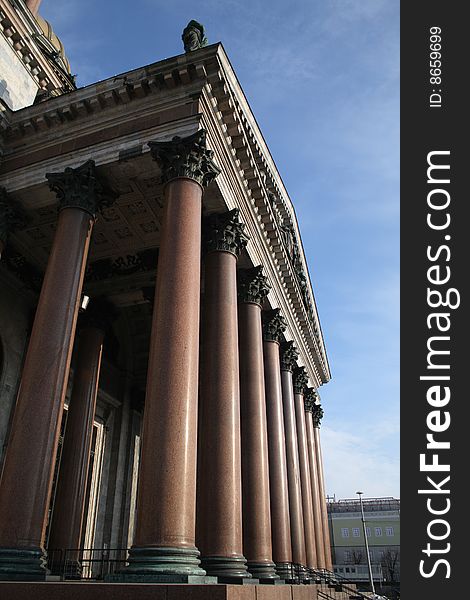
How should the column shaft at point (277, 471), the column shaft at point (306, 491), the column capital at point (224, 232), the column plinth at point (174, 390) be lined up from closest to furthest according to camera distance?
the column plinth at point (174, 390)
the column capital at point (224, 232)
the column shaft at point (277, 471)
the column shaft at point (306, 491)

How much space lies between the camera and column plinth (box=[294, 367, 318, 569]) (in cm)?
2180

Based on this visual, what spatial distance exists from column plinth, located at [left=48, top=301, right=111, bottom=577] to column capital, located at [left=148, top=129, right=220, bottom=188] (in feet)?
26.6

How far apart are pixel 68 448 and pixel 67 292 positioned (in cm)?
691

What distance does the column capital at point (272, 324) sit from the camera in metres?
19.0

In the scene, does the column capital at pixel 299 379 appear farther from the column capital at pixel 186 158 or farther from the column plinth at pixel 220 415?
the column capital at pixel 186 158

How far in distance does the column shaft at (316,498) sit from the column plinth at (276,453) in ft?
28.2

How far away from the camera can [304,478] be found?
22.8 metres

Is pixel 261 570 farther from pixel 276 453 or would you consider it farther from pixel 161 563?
pixel 161 563

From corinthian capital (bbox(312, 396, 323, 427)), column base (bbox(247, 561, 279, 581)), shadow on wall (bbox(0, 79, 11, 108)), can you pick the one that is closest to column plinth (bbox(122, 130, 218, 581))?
column base (bbox(247, 561, 279, 581))

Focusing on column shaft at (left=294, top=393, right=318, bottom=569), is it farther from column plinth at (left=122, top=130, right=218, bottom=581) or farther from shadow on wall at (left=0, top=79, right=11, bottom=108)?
shadow on wall at (left=0, top=79, right=11, bottom=108)

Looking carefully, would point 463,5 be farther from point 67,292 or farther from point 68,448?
point 68,448

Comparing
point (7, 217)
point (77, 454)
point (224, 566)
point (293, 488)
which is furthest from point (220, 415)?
point (293, 488)

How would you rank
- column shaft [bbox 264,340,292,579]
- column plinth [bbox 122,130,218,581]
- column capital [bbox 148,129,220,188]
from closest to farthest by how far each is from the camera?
column plinth [bbox 122,130,218,581], column capital [bbox 148,129,220,188], column shaft [bbox 264,340,292,579]

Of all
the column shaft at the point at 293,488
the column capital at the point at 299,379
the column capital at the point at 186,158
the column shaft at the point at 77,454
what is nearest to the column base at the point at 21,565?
the column shaft at the point at 77,454
